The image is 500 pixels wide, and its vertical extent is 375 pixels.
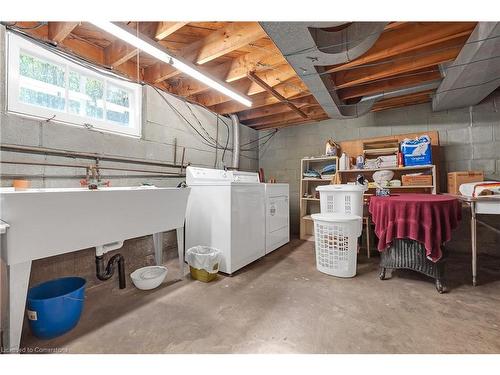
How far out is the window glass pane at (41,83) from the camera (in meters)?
1.73

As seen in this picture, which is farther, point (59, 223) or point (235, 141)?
point (235, 141)

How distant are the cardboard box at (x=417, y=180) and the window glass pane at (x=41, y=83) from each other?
13.5ft

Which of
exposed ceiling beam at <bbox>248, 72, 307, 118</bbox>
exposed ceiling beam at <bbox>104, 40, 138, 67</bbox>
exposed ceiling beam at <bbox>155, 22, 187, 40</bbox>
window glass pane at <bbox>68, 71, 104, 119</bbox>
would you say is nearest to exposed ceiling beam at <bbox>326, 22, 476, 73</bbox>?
exposed ceiling beam at <bbox>248, 72, 307, 118</bbox>

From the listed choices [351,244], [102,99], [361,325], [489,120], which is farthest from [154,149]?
[489,120]

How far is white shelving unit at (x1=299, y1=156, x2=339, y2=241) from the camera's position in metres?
3.77

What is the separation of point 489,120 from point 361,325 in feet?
11.1

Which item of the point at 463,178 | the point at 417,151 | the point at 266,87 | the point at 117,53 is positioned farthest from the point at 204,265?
the point at 463,178

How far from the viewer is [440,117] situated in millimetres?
3105

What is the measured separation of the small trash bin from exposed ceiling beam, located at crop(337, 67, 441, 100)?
9.09ft

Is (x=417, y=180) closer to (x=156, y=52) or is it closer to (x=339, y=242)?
(x=339, y=242)

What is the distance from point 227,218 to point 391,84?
2737 millimetres

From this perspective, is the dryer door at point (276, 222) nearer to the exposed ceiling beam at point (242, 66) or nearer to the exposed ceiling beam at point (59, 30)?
the exposed ceiling beam at point (242, 66)

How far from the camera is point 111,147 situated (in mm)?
2174

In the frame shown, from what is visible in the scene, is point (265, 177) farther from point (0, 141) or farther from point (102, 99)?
point (0, 141)
